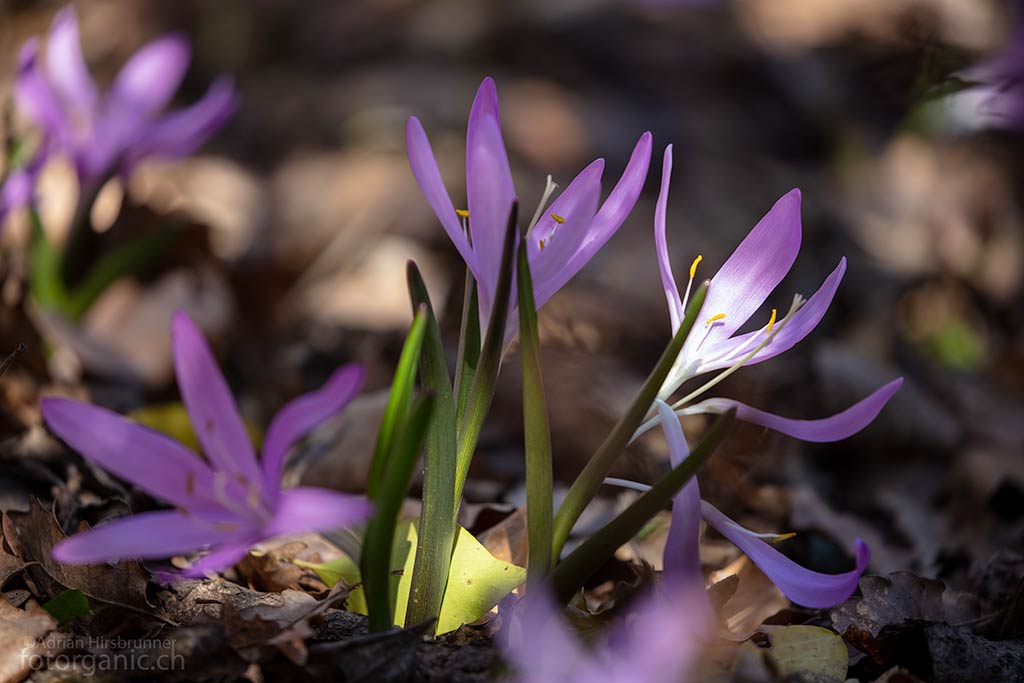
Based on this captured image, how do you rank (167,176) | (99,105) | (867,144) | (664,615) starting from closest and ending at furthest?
1. (664,615)
2. (99,105)
3. (167,176)
4. (867,144)

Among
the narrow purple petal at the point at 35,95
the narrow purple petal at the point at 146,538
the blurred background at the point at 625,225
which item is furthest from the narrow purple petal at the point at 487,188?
the narrow purple petal at the point at 35,95

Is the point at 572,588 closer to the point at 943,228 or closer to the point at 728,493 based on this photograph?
the point at 728,493

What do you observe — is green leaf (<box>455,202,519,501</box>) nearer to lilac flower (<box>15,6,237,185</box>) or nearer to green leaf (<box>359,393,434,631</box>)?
green leaf (<box>359,393,434,631</box>)

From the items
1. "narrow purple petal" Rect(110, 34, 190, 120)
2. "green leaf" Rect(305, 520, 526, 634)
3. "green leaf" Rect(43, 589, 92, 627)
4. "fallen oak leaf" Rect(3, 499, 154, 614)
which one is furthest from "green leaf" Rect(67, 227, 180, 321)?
"green leaf" Rect(305, 520, 526, 634)

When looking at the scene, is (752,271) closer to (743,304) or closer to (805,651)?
(743,304)

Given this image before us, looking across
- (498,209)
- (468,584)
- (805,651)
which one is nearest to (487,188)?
(498,209)

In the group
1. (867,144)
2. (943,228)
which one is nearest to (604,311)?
(943,228)

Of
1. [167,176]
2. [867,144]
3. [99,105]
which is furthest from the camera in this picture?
[867,144]
